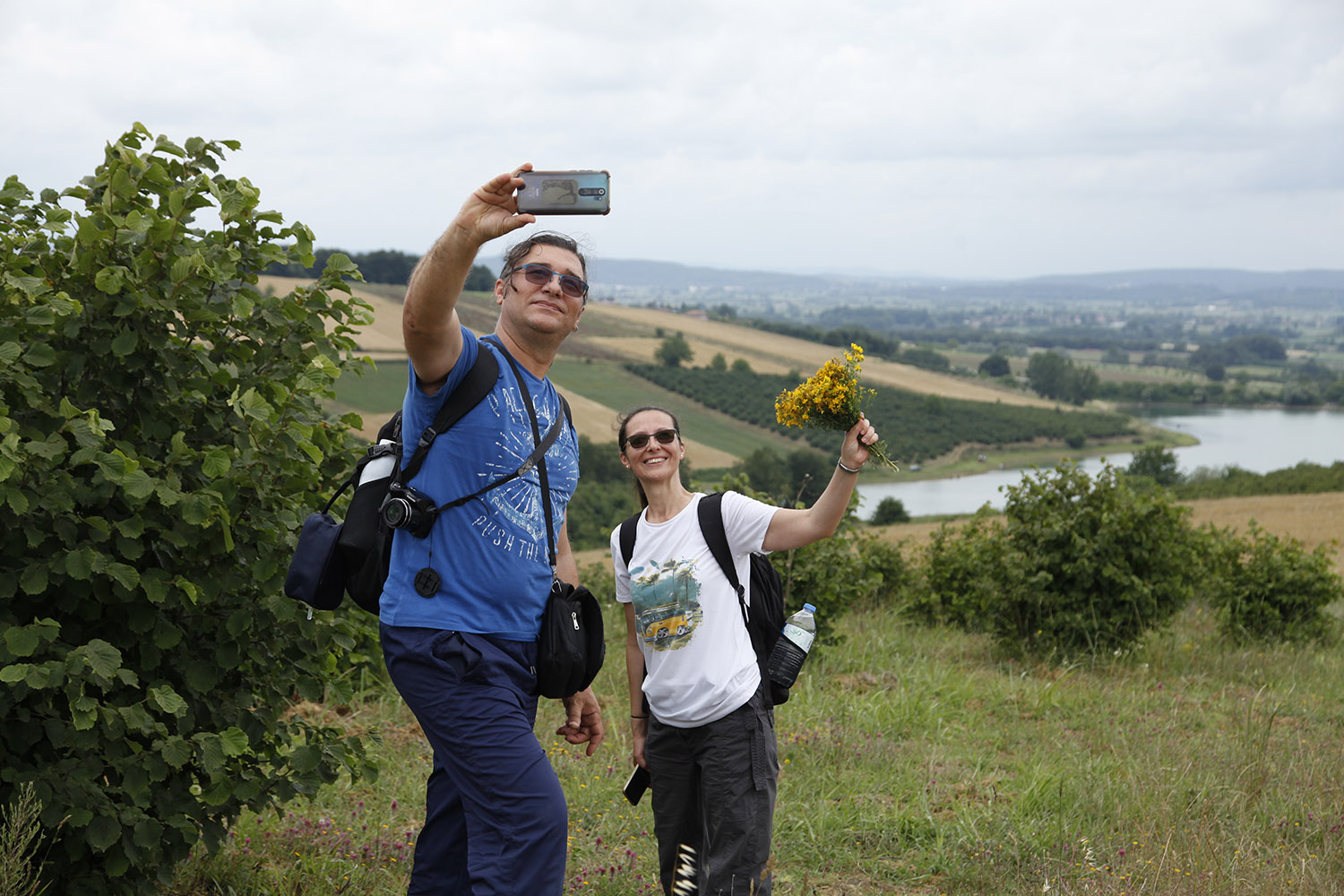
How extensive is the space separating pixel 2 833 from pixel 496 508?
5.00 ft

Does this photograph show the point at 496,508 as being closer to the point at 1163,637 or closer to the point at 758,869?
the point at 758,869

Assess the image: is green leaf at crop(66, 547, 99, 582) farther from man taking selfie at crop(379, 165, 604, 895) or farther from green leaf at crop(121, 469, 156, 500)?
man taking selfie at crop(379, 165, 604, 895)

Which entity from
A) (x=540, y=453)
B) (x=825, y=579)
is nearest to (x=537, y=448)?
(x=540, y=453)

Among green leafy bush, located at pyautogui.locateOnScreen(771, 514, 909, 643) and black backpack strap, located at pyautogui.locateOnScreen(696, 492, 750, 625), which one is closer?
black backpack strap, located at pyautogui.locateOnScreen(696, 492, 750, 625)

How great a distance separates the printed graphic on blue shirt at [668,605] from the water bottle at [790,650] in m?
0.30

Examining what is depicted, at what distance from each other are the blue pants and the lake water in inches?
1391

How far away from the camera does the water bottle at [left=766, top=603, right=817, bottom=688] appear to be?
3.17m

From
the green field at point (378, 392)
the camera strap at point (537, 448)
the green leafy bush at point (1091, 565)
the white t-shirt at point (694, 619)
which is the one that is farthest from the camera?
the green field at point (378, 392)

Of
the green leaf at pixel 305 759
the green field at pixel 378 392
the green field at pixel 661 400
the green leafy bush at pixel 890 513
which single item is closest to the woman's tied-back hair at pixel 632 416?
the green leaf at pixel 305 759

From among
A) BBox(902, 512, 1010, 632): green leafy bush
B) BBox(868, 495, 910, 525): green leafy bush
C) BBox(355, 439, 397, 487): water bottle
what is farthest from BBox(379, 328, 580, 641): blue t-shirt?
BBox(868, 495, 910, 525): green leafy bush

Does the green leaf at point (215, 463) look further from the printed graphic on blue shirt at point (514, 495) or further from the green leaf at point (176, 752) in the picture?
the printed graphic on blue shirt at point (514, 495)

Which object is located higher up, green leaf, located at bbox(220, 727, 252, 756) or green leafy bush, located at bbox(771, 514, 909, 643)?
green leaf, located at bbox(220, 727, 252, 756)

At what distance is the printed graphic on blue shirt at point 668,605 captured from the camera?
3.12 meters

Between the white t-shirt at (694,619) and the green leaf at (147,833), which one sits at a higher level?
the white t-shirt at (694,619)
